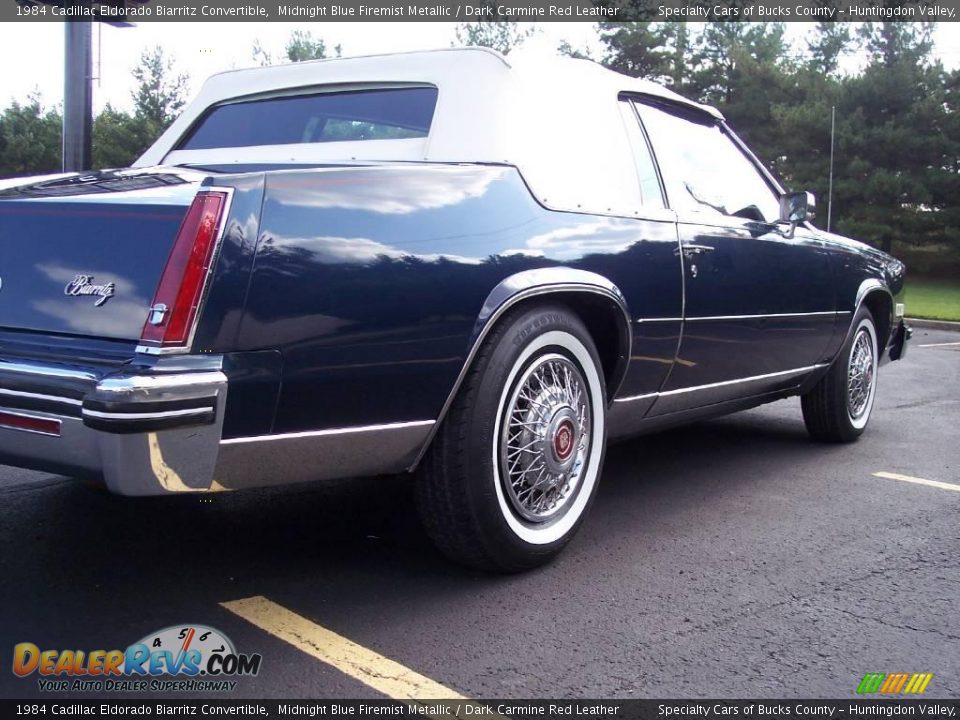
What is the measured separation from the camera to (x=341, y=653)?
2.48m

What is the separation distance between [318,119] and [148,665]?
7.43ft

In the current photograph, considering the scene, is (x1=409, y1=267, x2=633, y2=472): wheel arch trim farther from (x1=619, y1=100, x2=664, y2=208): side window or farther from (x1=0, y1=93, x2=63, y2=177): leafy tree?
(x1=0, y1=93, x2=63, y2=177): leafy tree

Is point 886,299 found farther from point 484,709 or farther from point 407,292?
point 484,709

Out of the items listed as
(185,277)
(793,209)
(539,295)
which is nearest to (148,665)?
(185,277)

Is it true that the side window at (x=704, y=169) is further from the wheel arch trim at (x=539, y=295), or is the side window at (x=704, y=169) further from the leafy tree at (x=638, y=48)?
the leafy tree at (x=638, y=48)

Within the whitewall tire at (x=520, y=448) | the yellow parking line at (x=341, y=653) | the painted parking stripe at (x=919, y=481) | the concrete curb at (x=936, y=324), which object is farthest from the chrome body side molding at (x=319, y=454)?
the concrete curb at (x=936, y=324)

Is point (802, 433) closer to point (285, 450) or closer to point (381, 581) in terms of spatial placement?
point (381, 581)

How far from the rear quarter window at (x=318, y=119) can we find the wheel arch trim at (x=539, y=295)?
0.86 m

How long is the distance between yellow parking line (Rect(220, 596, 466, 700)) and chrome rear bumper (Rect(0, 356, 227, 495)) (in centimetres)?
50

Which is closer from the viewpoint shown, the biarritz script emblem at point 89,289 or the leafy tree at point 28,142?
the biarritz script emblem at point 89,289

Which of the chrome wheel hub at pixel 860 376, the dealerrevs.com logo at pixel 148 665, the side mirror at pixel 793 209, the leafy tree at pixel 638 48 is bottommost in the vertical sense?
the dealerrevs.com logo at pixel 148 665

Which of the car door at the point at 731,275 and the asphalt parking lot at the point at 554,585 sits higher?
the car door at the point at 731,275

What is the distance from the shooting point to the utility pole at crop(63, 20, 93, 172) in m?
8.12

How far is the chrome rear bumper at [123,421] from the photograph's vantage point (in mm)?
2168
